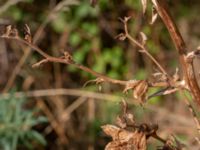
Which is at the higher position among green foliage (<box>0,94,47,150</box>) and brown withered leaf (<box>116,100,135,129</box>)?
green foliage (<box>0,94,47,150</box>)

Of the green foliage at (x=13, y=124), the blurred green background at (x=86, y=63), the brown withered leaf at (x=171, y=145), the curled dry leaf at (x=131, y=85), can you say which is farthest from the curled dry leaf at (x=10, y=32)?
the blurred green background at (x=86, y=63)

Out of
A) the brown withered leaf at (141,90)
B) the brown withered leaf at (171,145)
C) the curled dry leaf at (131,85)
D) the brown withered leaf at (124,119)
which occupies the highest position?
the curled dry leaf at (131,85)

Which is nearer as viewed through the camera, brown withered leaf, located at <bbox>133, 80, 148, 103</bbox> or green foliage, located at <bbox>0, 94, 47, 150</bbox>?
brown withered leaf, located at <bbox>133, 80, 148, 103</bbox>

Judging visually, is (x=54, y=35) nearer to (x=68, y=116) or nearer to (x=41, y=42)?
(x=41, y=42)

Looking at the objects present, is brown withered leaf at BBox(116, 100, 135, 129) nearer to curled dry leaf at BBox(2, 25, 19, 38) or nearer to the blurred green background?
curled dry leaf at BBox(2, 25, 19, 38)

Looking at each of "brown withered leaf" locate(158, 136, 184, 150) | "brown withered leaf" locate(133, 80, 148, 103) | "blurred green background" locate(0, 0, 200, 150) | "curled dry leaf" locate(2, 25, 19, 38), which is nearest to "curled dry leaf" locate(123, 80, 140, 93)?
"brown withered leaf" locate(133, 80, 148, 103)

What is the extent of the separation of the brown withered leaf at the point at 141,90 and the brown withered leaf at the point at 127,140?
61 millimetres

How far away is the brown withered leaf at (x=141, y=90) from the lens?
0.96 meters

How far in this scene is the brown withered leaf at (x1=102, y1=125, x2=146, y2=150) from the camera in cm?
97

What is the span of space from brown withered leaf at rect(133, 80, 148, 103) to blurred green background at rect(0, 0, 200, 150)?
1.79 metres

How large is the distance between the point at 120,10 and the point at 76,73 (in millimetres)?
553

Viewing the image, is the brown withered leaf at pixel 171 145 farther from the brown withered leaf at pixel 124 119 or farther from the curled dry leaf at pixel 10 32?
the curled dry leaf at pixel 10 32

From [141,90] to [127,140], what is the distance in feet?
0.30

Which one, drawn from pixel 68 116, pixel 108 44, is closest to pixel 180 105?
pixel 108 44
